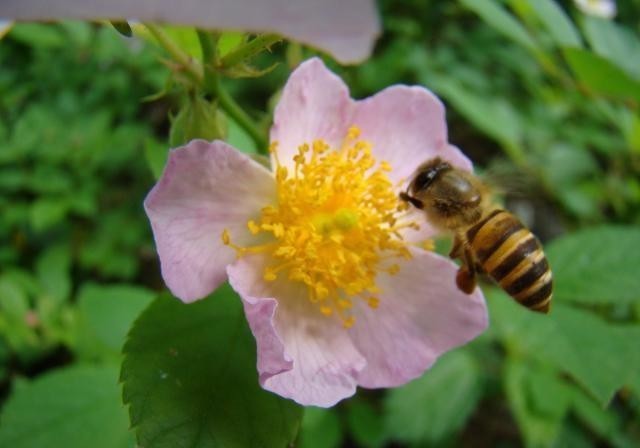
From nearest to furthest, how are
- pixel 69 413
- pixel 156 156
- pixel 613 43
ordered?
pixel 156 156, pixel 69 413, pixel 613 43

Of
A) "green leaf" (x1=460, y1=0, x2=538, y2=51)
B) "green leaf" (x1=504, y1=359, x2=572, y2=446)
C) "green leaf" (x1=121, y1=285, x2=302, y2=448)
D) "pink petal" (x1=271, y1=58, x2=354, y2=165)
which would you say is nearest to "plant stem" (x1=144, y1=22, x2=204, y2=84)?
"pink petal" (x1=271, y1=58, x2=354, y2=165)

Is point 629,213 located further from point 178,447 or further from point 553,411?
point 178,447

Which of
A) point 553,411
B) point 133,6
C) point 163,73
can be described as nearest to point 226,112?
point 133,6

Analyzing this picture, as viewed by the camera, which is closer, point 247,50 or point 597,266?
point 247,50

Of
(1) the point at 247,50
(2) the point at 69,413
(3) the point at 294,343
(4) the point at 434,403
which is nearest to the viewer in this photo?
(1) the point at 247,50

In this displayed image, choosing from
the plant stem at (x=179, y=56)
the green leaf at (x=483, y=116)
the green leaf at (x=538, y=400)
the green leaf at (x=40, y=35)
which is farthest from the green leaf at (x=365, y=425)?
the green leaf at (x=40, y=35)

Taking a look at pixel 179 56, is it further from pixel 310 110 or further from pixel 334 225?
pixel 334 225

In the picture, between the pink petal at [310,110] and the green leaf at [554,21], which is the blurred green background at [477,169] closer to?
the green leaf at [554,21]

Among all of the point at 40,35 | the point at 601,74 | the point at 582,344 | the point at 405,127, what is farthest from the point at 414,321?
the point at 40,35
